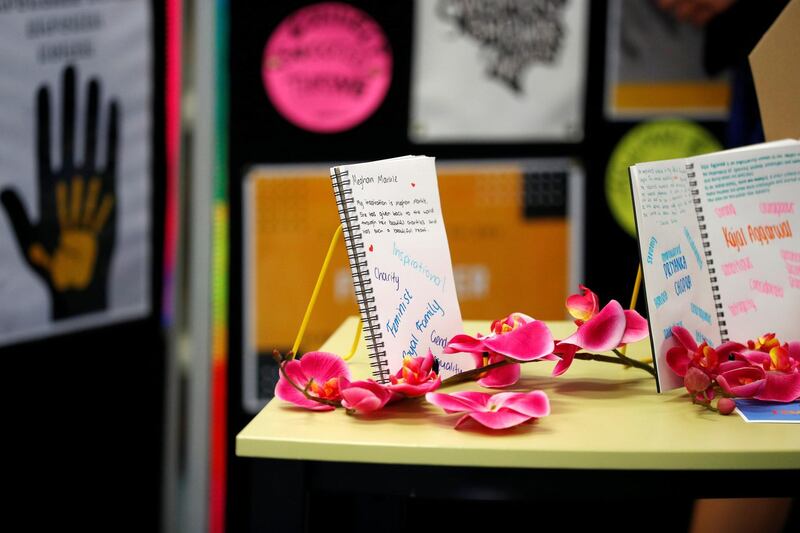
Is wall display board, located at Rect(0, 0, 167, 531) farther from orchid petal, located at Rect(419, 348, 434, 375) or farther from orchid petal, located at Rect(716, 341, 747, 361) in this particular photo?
orchid petal, located at Rect(716, 341, 747, 361)

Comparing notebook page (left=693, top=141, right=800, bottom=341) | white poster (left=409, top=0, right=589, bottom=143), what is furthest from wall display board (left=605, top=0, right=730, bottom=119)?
notebook page (left=693, top=141, right=800, bottom=341)

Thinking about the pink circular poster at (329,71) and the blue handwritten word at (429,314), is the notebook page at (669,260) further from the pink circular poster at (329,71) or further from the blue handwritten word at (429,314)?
the pink circular poster at (329,71)

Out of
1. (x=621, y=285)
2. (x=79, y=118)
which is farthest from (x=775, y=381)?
(x=79, y=118)

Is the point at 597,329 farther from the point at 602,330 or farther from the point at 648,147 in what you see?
the point at 648,147

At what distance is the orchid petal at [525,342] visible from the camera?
80 cm

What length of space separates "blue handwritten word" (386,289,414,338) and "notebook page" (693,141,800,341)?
0.33m

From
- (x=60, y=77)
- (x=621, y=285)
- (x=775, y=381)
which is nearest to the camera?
(x=775, y=381)

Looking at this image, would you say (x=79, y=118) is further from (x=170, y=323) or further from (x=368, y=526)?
(x=368, y=526)

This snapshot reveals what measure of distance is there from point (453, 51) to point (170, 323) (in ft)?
3.48

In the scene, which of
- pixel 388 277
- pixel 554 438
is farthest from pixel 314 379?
pixel 554 438

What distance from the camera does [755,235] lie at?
34.1 inches

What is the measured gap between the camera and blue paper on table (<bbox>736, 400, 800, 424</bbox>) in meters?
0.74

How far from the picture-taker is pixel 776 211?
87 centimetres

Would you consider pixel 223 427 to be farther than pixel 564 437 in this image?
Yes
